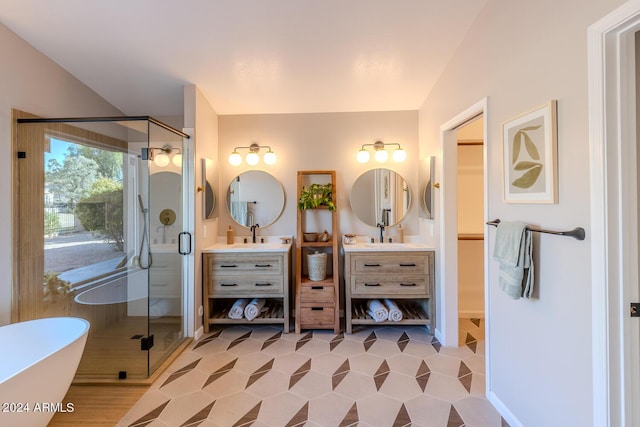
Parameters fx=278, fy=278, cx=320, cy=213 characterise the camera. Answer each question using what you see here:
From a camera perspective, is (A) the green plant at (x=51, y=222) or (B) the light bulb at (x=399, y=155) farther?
(B) the light bulb at (x=399, y=155)

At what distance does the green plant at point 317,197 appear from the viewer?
10.1ft

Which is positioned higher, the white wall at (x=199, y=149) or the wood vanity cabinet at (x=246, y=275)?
the white wall at (x=199, y=149)

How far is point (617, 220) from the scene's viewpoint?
109cm

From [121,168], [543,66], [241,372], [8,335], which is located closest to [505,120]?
[543,66]

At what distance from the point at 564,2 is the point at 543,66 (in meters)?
0.26

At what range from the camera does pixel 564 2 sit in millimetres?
1289

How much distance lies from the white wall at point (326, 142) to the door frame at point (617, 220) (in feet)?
7.47

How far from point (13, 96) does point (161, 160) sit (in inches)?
42.6

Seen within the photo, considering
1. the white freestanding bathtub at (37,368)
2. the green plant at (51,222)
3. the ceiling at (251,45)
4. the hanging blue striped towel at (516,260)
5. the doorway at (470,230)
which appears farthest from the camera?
the doorway at (470,230)

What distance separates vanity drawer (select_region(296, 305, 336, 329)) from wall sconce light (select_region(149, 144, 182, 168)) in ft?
6.38

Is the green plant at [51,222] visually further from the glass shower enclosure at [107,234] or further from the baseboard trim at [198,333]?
the baseboard trim at [198,333]

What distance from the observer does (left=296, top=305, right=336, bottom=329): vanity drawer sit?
9.52ft

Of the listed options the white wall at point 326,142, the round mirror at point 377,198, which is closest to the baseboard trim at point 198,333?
the white wall at point 326,142

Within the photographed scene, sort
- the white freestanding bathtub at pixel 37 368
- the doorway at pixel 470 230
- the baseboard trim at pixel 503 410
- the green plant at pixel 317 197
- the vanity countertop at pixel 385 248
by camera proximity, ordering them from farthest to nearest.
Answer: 1. the doorway at pixel 470 230
2. the green plant at pixel 317 197
3. the vanity countertop at pixel 385 248
4. the baseboard trim at pixel 503 410
5. the white freestanding bathtub at pixel 37 368
